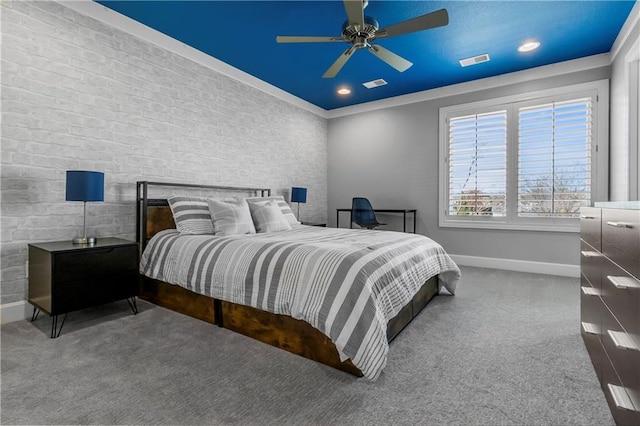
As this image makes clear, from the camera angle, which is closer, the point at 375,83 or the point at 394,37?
the point at 394,37

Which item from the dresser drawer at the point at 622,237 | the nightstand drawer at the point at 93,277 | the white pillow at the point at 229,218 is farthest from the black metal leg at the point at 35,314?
the dresser drawer at the point at 622,237

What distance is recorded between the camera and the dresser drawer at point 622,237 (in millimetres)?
1100

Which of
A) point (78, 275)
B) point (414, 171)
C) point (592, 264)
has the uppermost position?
point (414, 171)

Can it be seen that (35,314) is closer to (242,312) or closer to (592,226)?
(242,312)

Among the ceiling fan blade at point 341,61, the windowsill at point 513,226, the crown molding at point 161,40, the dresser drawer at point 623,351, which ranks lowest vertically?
the dresser drawer at point 623,351

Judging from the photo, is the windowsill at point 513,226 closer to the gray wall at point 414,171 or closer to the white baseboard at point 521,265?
the gray wall at point 414,171

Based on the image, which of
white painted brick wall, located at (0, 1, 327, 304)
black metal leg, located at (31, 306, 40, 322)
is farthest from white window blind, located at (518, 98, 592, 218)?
black metal leg, located at (31, 306, 40, 322)

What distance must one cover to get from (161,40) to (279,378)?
3.49m

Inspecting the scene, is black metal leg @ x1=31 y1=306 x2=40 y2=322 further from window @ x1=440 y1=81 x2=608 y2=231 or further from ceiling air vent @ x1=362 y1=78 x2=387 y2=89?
window @ x1=440 y1=81 x2=608 y2=231

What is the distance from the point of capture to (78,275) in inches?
89.7

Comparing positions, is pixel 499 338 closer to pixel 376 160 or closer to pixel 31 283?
pixel 31 283

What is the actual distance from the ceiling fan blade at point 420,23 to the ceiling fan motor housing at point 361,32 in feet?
0.26

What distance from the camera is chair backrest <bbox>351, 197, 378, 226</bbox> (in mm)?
4848

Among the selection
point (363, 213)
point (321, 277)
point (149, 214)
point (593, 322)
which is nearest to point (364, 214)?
point (363, 213)
